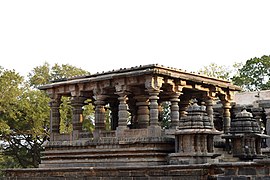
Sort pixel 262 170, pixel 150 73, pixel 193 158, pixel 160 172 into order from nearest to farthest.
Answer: pixel 262 170, pixel 160 172, pixel 193 158, pixel 150 73

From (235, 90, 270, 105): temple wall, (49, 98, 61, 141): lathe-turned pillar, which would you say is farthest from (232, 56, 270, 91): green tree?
(49, 98, 61, 141): lathe-turned pillar

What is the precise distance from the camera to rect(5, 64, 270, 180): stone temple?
14938mm

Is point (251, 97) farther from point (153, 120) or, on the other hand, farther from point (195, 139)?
point (195, 139)

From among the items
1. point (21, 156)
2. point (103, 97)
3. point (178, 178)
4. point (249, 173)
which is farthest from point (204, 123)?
point (21, 156)

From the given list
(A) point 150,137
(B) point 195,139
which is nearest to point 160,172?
(B) point 195,139

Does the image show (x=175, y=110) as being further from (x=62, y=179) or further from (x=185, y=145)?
(x=62, y=179)

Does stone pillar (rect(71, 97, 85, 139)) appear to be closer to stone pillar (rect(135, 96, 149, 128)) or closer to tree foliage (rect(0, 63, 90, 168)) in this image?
stone pillar (rect(135, 96, 149, 128))

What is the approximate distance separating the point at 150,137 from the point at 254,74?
23.0 m

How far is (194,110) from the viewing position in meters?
15.3

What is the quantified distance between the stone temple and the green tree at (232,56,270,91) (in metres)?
17.6

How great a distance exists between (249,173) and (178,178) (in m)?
2.62

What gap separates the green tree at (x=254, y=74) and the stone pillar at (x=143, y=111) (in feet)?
62.0

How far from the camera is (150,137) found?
1630 cm

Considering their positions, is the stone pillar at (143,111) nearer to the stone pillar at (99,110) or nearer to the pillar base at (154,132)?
the stone pillar at (99,110)
